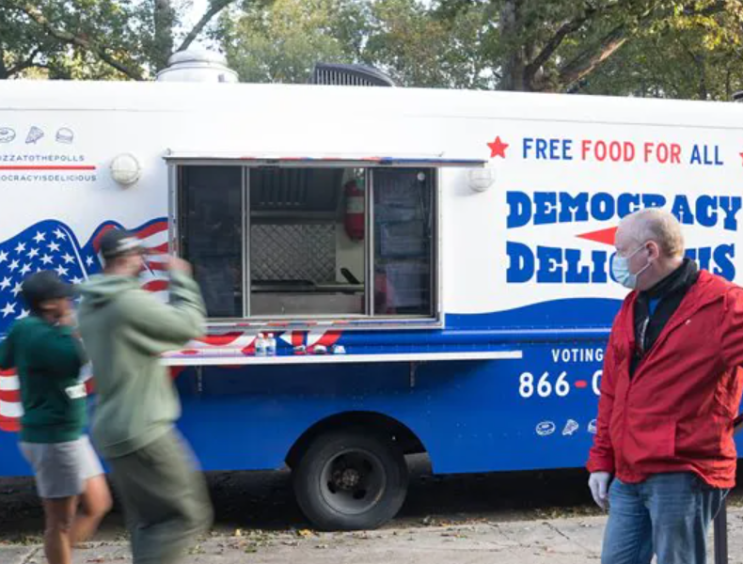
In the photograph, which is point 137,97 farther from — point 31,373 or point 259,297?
point 31,373

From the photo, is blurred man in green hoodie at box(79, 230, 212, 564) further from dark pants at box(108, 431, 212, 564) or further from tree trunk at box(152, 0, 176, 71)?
tree trunk at box(152, 0, 176, 71)

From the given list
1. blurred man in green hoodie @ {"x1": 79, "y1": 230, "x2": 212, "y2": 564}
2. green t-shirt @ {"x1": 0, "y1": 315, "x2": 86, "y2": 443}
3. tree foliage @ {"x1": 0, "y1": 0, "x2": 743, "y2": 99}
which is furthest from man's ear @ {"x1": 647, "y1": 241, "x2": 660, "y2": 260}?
tree foliage @ {"x1": 0, "y1": 0, "x2": 743, "y2": 99}

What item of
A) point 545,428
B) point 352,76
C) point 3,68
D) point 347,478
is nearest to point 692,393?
point 545,428

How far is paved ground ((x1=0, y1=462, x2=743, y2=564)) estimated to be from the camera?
5941mm

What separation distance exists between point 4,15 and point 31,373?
18.1m

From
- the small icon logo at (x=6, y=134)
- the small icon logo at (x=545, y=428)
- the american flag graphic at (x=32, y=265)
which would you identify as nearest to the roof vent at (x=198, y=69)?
the small icon logo at (x=6, y=134)

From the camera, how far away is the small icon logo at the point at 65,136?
20.6 feet

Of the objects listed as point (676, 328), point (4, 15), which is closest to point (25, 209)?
point (676, 328)

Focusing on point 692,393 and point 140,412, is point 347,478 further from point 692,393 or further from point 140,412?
point 692,393

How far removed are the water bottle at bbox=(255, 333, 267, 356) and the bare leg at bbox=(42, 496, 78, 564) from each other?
1724 millimetres

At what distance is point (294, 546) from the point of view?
618cm

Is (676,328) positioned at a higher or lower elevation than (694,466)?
higher

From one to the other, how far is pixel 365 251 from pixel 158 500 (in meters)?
2.98

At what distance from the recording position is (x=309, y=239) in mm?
6941
